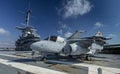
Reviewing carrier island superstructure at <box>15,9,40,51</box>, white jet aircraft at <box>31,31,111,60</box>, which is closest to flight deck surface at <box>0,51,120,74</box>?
white jet aircraft at <box>31,31,111,60</box>

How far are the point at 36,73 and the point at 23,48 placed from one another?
91.7 metres

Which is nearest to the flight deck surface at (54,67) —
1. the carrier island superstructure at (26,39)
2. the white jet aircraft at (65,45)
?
the white jet aircraft at (65,45)

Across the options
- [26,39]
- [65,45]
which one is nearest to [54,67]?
[65,45]

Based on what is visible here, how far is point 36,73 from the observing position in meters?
9.05

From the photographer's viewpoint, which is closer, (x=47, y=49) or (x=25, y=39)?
(x=47, y=49)

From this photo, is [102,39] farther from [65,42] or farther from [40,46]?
[40,46]

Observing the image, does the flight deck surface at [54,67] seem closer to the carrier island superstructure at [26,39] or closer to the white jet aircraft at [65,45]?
the white jet aircraft at [65,45]

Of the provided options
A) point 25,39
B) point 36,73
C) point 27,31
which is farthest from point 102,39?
point 27,31

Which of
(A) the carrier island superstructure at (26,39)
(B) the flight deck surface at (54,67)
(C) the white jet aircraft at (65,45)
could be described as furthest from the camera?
(A) the carrier island superstructure at (26,39)

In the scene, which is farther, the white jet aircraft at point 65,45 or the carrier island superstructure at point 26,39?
the carrier island superstructure at point 26,39

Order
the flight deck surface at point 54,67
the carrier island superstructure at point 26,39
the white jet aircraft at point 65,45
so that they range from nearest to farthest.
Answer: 1. the flight deck surface at point 54,67
2. the white jet aircraft at point 65,45
3. the carrier island superstructure at point 26,39

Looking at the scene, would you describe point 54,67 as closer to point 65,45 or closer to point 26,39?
point 65,45

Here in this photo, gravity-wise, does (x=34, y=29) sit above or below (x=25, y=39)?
above

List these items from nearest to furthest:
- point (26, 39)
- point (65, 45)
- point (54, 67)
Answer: point (54, 67), point (65, 45), point (26, 39)
